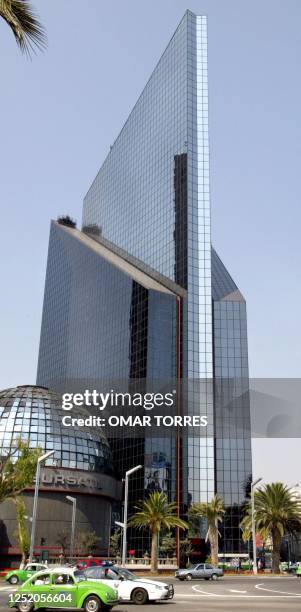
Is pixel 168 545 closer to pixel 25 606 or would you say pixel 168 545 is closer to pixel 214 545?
pixel 214 545

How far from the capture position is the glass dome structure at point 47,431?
82.1 m

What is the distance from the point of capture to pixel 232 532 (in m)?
96.8

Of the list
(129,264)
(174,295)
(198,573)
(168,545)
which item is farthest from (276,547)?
(129,264)

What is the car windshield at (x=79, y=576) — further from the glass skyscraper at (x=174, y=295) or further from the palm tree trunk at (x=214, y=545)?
the glass skyscraper at (x=174, y=295)

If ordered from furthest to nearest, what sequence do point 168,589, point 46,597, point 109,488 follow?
point 109,488 < point 168,589 < point 46,597

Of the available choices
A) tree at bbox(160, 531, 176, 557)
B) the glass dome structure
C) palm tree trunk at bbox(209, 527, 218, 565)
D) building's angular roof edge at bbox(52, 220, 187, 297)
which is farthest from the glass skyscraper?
palm tree trunk at bbox(209, 527, 218, 565)

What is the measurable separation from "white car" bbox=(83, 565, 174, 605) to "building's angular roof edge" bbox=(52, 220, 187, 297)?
251 feet

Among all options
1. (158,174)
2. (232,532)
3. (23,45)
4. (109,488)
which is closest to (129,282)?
(158,174)

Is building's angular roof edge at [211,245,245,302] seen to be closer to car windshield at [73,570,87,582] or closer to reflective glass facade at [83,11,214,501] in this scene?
reflective glass facade at [83,11,214,501]

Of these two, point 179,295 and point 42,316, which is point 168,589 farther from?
point 42,316

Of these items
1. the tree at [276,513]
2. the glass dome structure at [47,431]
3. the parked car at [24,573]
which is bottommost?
the parked car at [24,573]

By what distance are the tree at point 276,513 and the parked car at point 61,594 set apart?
49.6 metres

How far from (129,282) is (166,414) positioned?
28.0 meters

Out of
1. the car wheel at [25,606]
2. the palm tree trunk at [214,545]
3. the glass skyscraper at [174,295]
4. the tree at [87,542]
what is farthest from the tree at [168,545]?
the car wheel at [25,606]
